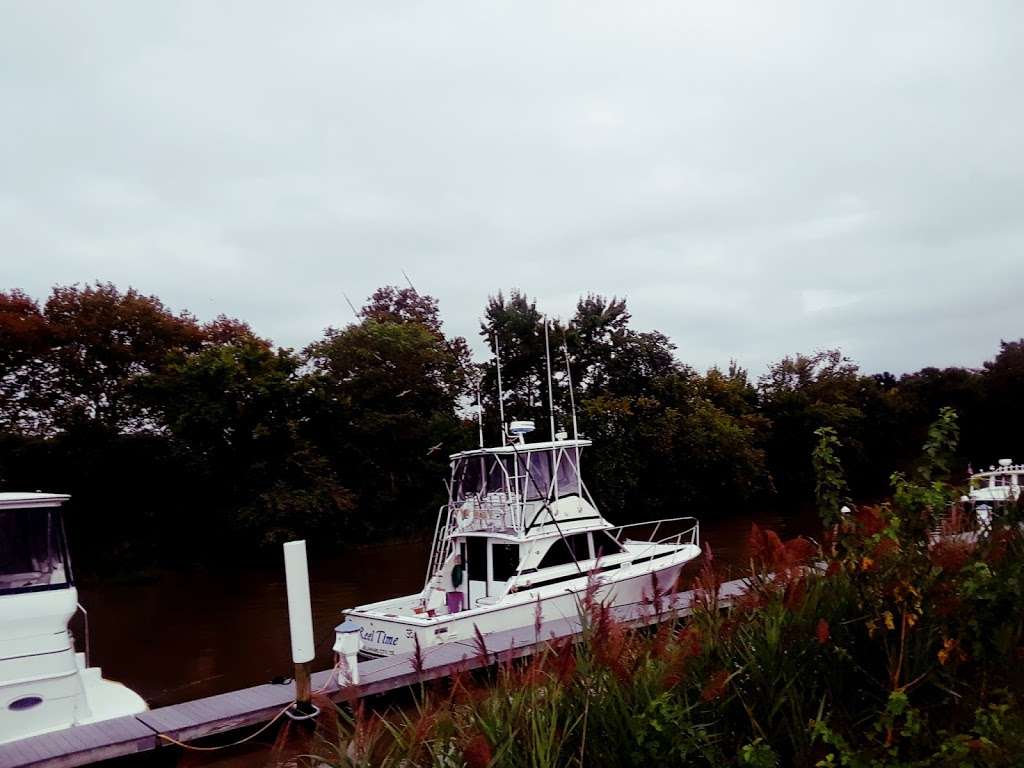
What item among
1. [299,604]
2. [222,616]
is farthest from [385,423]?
[299,604]

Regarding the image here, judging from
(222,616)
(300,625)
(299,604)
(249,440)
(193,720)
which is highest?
(249,440)

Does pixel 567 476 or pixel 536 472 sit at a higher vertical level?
pixel 536 472

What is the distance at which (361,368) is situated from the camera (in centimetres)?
2892

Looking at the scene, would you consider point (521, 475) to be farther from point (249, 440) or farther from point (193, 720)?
point (249, 440)

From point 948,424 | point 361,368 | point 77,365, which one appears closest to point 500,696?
point 948,424

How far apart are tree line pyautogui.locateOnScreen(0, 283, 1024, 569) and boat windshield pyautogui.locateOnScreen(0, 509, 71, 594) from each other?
15.4 metres

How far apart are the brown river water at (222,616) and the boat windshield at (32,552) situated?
4829 millimetres

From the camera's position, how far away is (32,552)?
832cm

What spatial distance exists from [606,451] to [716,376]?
11.0 m

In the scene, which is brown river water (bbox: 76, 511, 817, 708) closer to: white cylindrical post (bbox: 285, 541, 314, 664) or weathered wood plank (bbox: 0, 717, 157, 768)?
weathered wood plank (bbox: 0, 717, 157, 768)

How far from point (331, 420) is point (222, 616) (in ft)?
33.4

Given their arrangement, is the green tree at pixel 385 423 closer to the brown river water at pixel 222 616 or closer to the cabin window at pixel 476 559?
the brown river water at pixel 222 616

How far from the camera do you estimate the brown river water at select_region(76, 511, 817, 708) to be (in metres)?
13.8

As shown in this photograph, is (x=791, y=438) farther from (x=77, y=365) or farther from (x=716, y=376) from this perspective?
(x=77, y=365)
